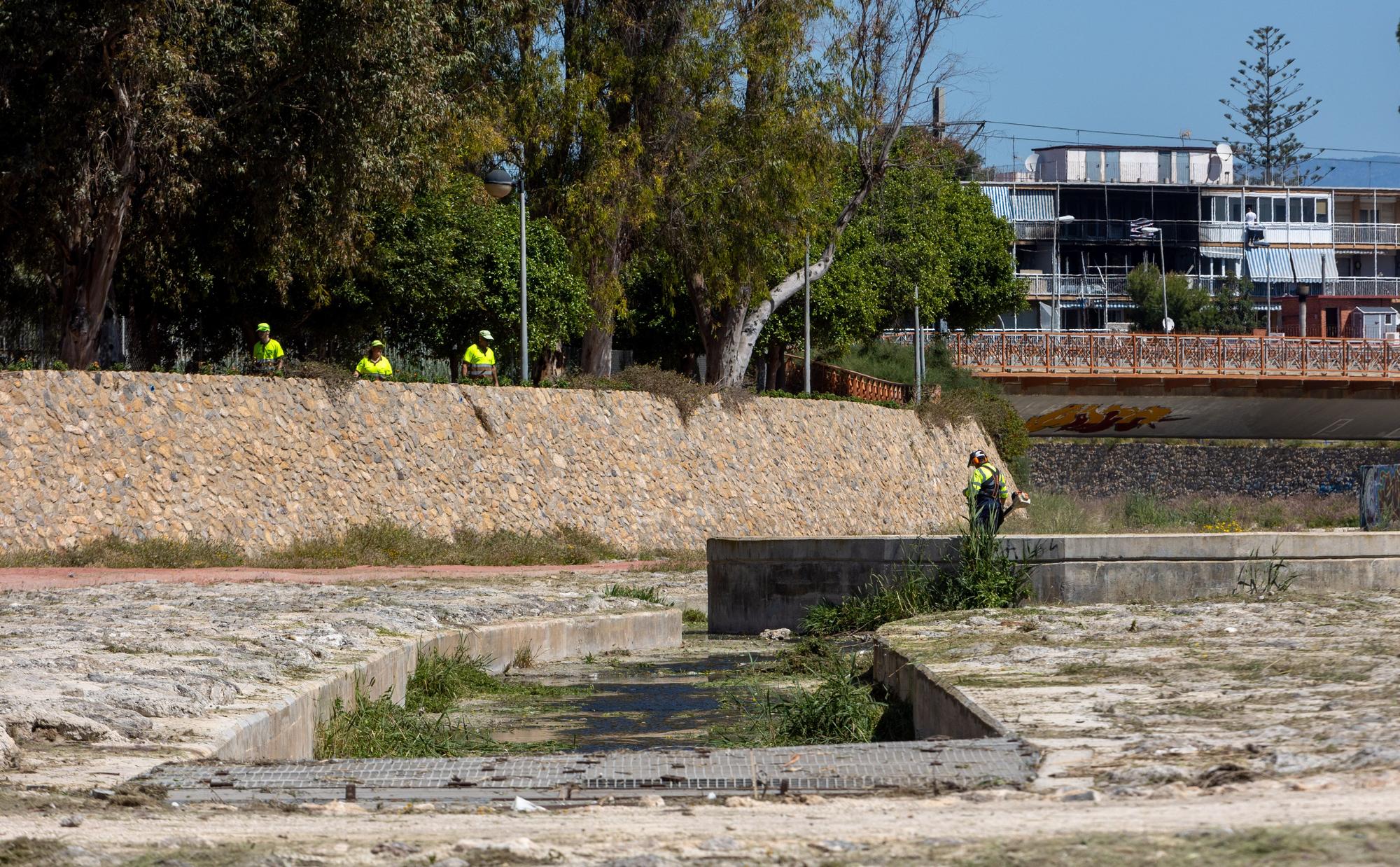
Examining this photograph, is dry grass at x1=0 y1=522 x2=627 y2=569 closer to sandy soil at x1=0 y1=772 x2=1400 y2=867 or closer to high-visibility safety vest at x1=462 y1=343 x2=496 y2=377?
high-visibility safety vest at x1=462 y1=343 x2=496 y2=377

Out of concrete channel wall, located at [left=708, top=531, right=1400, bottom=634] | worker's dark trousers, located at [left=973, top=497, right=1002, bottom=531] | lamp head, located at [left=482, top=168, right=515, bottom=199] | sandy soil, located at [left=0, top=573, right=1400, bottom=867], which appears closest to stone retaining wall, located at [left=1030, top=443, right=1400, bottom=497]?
lamp head, located at [left=482, top=168, right=515, bottom=199]

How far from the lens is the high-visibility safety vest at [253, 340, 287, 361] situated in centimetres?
2595

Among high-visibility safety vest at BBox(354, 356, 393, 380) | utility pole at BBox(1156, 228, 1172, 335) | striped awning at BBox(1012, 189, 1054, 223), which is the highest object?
striped awning at BBox(1012, 189, 1054, 223)

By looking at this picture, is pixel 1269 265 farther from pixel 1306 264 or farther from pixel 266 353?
pixel 266 353

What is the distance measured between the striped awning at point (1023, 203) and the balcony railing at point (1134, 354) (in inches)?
1547

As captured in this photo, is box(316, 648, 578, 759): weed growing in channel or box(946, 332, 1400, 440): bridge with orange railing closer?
box(316, 648, 578, 759): weed growing in channel

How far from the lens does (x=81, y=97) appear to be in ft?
73.6

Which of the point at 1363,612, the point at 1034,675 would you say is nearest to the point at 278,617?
the point at 1034,675

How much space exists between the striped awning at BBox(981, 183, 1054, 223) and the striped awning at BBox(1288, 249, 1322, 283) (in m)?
14.8

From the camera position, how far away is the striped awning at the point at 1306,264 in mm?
97688

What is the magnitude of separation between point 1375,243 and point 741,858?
10216 cm

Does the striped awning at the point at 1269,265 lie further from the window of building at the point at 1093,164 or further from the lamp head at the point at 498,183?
the lamp head at the point at 498,183

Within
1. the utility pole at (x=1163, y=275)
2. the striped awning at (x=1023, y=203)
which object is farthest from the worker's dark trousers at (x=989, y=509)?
the striped awning at (x=1023, y=203)

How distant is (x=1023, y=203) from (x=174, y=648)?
300 ft
